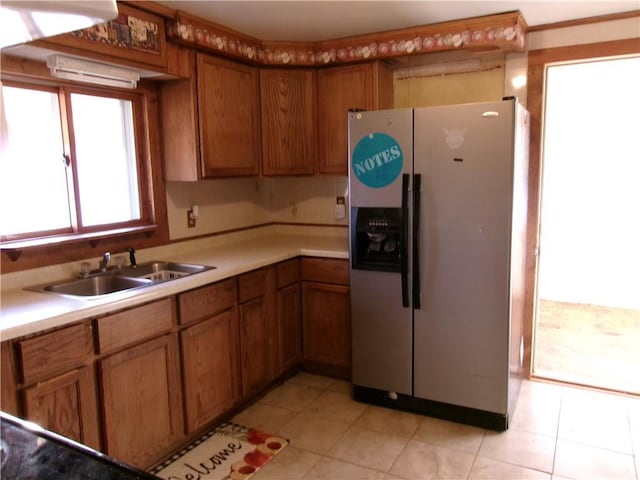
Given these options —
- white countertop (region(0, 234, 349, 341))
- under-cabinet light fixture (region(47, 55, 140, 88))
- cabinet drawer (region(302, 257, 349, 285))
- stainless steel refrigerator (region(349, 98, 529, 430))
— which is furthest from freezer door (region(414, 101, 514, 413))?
under-cabinet light fixture (region(47, 55, 140, 88))

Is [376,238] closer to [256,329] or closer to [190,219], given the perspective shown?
[256,329]

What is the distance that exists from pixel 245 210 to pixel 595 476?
2700mm

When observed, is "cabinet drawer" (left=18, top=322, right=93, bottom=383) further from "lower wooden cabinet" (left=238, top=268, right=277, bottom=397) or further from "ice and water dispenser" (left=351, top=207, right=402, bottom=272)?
"ice and water dispenser" (left=351, top=207, right=402, bottom=272)

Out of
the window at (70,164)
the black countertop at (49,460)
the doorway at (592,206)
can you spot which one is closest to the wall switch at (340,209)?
the window at (70,164)

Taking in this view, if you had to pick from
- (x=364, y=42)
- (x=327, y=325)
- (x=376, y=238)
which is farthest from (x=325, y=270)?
(x=364, y=42)

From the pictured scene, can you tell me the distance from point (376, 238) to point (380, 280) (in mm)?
247

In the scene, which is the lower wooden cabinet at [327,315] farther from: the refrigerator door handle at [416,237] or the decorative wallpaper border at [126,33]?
the decorative wallpaper border at [126,33]

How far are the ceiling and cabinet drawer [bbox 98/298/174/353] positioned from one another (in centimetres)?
153

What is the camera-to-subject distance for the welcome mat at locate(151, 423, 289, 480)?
2.33 meters

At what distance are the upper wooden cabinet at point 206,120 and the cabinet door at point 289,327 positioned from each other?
0.85m

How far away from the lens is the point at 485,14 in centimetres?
279

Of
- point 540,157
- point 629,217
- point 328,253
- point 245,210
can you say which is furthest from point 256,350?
point 629,217

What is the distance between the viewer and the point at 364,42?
314cm

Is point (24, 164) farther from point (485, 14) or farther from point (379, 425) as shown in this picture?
point (485, 14)
